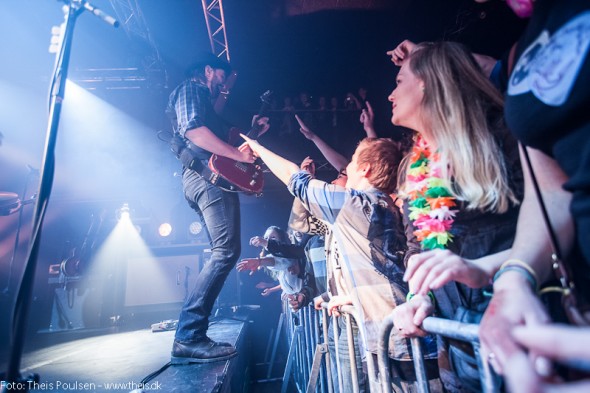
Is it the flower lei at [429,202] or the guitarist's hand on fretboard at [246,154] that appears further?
the guitarist's hand on fretboard at [246,154]

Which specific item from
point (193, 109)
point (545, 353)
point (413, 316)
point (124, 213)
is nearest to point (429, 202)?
point (413, 316)

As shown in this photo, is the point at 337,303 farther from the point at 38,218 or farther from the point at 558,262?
the point at 38,218

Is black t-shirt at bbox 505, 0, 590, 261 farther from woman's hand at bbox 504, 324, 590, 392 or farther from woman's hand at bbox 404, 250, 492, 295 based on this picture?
woman's hand at bbox 504, 324, 590, 392

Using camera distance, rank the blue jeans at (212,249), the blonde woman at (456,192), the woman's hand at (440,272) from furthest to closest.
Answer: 1. the blue jeans at (212,249)
2. the blonde woman at (456,192)
3. the woman's hand at (440,272)

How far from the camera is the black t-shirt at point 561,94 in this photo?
2.17ft

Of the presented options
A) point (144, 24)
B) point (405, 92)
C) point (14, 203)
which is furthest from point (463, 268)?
point (144, 24)

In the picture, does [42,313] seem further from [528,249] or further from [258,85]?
[528,249]

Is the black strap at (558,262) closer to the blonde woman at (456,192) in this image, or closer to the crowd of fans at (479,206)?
the crowd of fans at (479,206)

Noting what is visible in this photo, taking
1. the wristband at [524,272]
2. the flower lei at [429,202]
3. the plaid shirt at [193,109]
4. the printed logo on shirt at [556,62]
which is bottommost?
the wristband at [524,272]

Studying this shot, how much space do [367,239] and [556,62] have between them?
4.53 ft

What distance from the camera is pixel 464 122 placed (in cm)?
120

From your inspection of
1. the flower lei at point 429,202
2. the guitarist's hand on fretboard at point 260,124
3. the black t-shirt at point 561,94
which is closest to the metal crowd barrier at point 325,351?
the flower lei at point 429,202

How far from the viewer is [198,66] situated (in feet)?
11.1

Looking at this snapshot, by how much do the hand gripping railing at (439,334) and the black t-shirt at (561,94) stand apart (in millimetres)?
324
